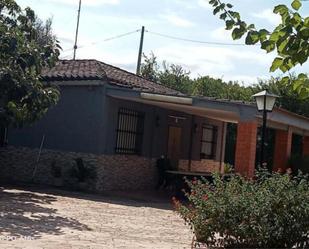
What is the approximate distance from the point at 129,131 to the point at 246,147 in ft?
14.6

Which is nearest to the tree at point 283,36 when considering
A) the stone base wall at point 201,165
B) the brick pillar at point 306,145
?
the stone base wall at point 201,165

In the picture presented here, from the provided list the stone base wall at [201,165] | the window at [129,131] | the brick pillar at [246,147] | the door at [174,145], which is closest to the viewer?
the brick pillar at [246,147]

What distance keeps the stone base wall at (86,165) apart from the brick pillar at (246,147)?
4068 millimetres

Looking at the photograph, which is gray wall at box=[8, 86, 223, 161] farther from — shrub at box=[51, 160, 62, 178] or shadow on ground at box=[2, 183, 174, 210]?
shadow on ground at box=[2, 183, 174, 210]

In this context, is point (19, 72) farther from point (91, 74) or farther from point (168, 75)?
point (168, 75)

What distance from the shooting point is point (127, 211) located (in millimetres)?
13312

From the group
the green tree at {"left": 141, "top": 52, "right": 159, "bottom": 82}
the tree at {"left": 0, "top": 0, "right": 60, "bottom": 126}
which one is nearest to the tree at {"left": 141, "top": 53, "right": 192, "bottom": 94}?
the green tree at {"left": 141, "top": 52, "right": 159, "bottom": 82}

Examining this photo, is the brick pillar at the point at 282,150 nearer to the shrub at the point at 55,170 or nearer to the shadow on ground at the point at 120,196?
the shadow on ground at the point at 120,196

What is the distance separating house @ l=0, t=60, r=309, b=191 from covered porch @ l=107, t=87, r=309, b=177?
0.10 ft

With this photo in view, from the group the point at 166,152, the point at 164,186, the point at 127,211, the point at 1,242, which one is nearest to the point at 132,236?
the point at 1,242

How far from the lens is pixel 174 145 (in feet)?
72.3

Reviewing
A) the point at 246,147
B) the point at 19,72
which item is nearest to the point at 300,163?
the point at 246,147

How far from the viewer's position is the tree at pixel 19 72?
1425 centimetres

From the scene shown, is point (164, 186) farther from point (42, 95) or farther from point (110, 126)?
point (42, 95)
